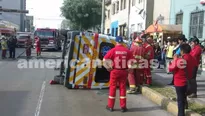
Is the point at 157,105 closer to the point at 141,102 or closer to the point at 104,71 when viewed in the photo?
the point at 141,102

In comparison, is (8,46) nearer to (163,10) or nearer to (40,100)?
Answer: (163,10)

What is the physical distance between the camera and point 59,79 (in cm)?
1067

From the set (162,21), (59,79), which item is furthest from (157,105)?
(162,21)

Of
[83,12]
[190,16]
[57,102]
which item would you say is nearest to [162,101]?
[57,102]

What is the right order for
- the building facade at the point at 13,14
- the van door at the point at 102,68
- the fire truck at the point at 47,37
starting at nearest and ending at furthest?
the van door at the point at 102,68
the fire truck at the point at 47,37
the building facade at the point at 13,14

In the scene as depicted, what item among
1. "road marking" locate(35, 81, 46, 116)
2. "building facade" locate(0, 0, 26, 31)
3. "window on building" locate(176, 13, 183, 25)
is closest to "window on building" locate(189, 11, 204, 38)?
"window on building" locate(176, 13, 183, 25)

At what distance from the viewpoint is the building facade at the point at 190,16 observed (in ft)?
52.9

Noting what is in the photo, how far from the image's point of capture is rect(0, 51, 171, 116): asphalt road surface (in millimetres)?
6961

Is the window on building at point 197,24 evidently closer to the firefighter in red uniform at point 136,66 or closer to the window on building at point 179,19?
the window on building at point 179,19

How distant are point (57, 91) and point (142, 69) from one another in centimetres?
287

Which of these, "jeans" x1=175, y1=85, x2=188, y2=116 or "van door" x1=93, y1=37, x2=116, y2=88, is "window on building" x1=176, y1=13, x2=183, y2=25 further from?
"jeans" x1=175, y1=85, x2=188, y2=116

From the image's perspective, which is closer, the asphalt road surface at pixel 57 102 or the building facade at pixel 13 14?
Result: the asphalt road surface at pixel 57 102

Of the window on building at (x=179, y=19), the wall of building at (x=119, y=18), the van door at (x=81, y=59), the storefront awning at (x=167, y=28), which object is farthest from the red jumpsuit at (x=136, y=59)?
the wall of building at (x=119, y=18)

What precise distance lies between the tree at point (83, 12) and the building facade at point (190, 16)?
31966mm
